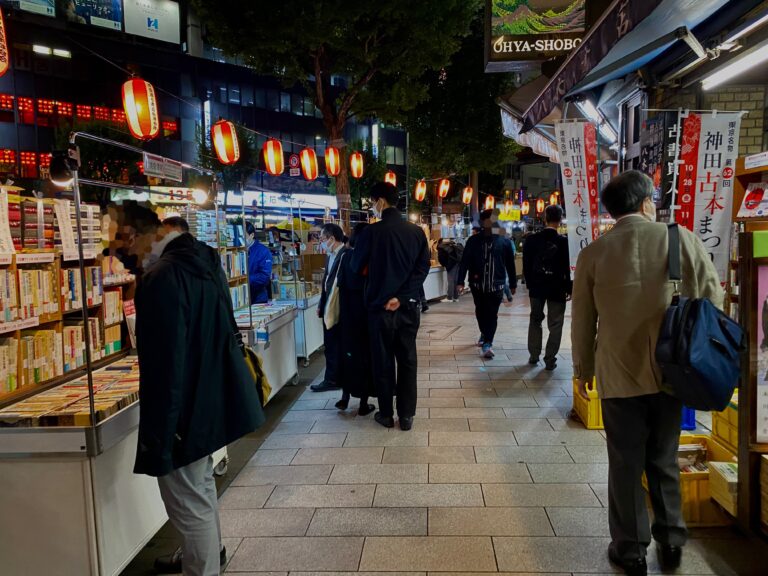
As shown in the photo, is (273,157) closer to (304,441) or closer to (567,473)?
(304,441)

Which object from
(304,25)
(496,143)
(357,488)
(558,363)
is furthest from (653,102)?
(496,143)

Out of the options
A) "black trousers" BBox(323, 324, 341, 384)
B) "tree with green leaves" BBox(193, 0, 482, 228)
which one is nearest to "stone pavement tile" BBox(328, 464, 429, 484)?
"black trousers" BBox(323, 324, 341, 384)

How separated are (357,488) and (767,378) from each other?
282 centimetres

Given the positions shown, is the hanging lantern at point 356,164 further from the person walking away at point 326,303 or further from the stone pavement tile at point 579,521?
the stone pavement tile at point 579,521

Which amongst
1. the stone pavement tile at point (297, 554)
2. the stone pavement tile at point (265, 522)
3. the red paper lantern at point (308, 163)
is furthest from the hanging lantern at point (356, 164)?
the stone pavement tile at point (297, 554)

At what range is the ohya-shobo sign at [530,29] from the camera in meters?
6.15

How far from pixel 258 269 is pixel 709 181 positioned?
18.6 ft

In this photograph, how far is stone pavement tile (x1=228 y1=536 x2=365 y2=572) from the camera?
3.02 meters

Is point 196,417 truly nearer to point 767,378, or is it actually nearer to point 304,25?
point 767,378

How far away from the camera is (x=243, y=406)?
2729 mm

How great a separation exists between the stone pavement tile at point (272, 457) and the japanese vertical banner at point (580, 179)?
10.9 feet

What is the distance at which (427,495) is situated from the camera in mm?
3816

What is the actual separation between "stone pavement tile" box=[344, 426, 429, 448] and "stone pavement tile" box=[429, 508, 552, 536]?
4.15 ft

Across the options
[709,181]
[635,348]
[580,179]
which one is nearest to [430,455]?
[635,348]
